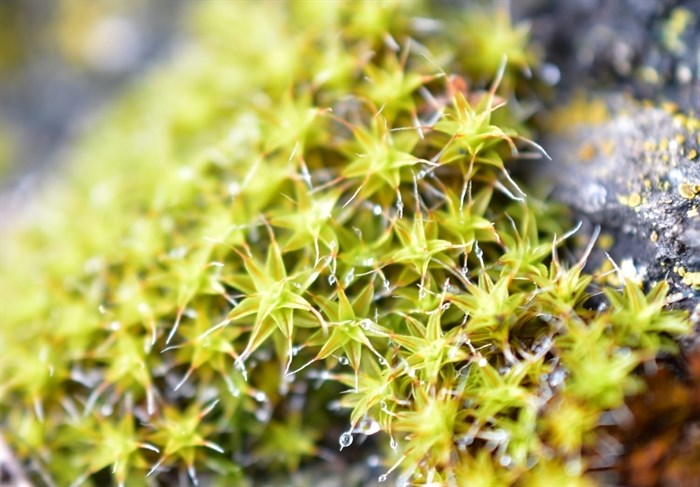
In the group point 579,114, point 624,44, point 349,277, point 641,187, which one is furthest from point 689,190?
point 349,277

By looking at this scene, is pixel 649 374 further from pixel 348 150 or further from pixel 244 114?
pixel 244 114

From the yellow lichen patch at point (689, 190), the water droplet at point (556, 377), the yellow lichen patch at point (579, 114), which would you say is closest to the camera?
the water droplet at point (556, 377)

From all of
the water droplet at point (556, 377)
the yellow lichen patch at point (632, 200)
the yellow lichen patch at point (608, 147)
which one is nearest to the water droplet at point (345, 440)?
the water droplet at point (556, 377)

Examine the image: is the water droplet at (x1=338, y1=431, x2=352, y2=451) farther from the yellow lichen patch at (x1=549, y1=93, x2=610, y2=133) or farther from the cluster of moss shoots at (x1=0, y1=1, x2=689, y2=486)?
the yellow lichen patch at (x1=549, y1=93, x2=610, y2=133)

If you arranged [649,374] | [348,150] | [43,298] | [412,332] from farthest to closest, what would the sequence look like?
[43,298], [348,150], [412,332], [649,374]

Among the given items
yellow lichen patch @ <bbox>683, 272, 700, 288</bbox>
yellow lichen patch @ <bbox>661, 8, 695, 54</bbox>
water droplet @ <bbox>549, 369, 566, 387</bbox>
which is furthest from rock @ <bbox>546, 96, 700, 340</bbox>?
water droplet @ <bbox>549, 369, 566, 387</bbox>

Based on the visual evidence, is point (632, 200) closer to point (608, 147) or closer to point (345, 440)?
point (608, 147)

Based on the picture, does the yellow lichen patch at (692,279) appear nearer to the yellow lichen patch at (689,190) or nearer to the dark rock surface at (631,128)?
the dark rock surface at (631,128)

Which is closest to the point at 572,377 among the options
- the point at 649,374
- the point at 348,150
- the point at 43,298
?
the point at 649,374
